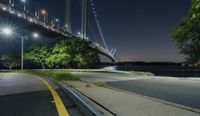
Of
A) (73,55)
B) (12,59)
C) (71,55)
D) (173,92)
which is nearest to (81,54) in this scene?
(73,55)

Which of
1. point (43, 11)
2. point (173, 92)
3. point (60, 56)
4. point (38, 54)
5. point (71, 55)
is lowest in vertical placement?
point (173, 92)

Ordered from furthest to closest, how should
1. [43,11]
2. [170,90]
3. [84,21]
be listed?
[43,11] < [84,21] < [170,90]

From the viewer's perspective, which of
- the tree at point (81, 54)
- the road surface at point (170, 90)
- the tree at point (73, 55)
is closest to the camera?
the road surface at point (170, 90)

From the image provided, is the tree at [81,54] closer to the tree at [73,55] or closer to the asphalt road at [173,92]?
the tree at [73,55]

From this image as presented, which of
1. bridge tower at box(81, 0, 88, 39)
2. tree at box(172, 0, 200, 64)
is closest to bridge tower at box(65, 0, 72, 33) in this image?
bridge tower at box(81, 0, 88, 39)

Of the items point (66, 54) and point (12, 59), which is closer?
point (66, 54)

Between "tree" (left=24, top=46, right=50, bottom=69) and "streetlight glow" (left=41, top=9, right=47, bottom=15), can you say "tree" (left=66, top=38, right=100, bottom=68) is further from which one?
"streetlight glow" (left=41, top=9, right=47, bottom=15)

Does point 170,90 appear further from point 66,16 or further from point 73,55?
point 66,16

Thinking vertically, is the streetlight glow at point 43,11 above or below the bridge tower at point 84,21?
above

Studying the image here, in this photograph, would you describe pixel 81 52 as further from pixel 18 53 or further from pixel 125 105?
pixel 125 105

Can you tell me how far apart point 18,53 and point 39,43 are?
1460 cm

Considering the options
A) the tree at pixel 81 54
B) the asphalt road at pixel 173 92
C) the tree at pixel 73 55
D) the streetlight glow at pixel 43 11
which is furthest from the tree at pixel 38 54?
the streetlight glow at pixel 43 11

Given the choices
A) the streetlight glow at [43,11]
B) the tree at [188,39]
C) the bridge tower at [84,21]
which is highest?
the streetlight glow at [43,11]

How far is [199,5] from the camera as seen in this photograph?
8523 millimetres
